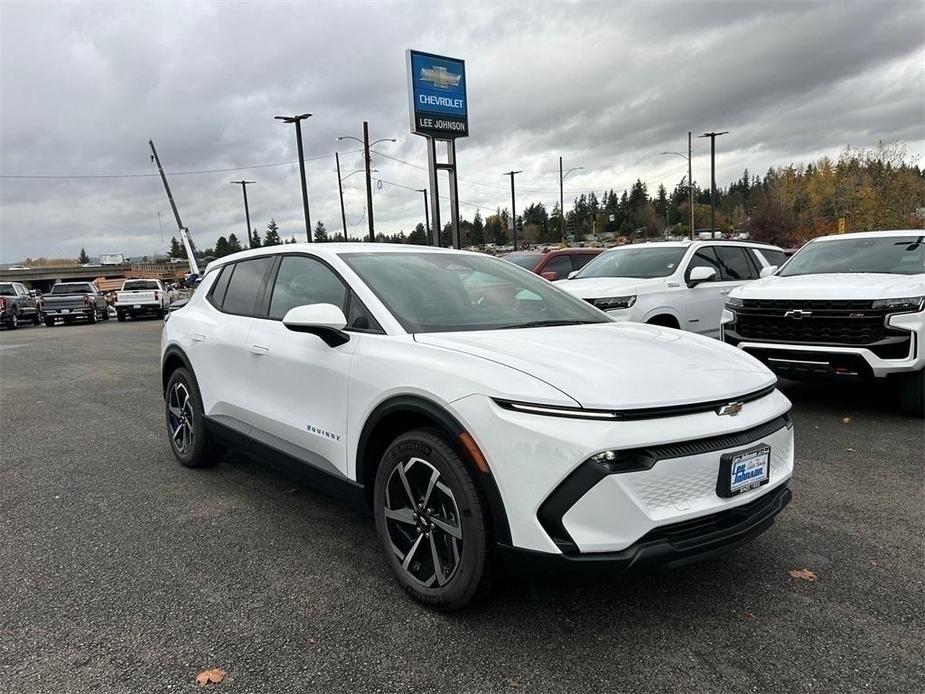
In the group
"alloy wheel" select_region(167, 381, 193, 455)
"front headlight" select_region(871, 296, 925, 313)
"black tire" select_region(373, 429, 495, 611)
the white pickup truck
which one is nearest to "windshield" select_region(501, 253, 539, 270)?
"front headlight" select_region(871, 296, 925, 313)

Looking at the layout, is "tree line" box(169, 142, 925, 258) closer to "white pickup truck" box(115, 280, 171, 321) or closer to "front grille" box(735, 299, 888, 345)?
"white pickup truck" box(115, 280, 171, 321)

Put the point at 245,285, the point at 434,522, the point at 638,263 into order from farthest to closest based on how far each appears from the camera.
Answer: the point at 638,263 → the point at 245,285 → the point at 434,522

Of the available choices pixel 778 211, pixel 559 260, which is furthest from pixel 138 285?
pixel 778 211

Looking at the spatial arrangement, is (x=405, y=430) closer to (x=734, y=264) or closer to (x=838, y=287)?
(x=838, y=287)

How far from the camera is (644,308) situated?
7.73 meters

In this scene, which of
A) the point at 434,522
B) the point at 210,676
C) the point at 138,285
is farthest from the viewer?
the point at 138,285

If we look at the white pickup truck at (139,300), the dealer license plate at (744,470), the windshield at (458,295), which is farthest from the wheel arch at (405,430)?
the white pickup truck at (139,300)

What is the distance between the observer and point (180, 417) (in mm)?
5020

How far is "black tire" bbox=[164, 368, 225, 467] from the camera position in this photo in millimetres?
4660

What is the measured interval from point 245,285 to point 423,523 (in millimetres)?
2413

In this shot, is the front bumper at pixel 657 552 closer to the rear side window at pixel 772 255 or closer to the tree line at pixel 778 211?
the rear side window at pixel 772 255

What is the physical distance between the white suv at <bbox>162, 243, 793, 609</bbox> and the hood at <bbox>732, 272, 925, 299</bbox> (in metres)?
3.27

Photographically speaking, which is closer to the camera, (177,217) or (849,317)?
(849,317)

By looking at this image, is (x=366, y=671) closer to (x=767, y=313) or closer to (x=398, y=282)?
(x=398, y=282)
